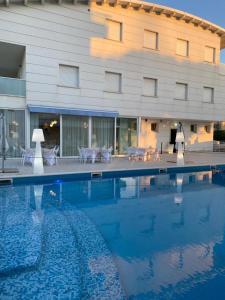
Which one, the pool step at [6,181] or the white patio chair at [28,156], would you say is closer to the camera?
the pool step at [6,181]

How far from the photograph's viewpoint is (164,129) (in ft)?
67.5

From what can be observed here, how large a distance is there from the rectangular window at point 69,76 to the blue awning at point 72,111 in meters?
1.59

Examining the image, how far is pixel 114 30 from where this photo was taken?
668 inches

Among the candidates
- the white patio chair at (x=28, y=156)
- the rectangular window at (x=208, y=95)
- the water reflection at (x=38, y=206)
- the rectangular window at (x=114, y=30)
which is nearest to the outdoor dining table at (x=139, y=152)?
the white patio chair at (x=28, y=156)

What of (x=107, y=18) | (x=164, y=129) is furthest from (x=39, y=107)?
(x=164, y=129)

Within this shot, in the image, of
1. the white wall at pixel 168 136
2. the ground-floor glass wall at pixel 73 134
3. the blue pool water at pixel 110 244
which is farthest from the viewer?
the white wall at pixel 168 136

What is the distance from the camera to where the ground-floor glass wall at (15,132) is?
46.4ft

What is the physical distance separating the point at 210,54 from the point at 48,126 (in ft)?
48.4

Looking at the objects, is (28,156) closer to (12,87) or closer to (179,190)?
(12,87)

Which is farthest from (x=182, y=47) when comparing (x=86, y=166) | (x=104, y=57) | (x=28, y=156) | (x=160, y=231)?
(x=160, y=231)

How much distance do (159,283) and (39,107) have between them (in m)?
12.3

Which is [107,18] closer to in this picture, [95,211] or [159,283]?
[95,211]

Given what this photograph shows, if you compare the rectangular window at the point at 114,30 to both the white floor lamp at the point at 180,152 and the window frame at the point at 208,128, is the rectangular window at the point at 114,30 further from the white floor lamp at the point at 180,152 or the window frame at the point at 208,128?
the window frame at the point at 208,128

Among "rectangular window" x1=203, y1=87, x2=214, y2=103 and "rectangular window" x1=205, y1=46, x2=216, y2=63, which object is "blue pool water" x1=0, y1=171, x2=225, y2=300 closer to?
"rectangular window" x1=203, y1=87, x2=214, y2=103
